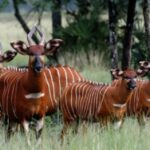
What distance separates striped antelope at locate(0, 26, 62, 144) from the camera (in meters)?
10.3

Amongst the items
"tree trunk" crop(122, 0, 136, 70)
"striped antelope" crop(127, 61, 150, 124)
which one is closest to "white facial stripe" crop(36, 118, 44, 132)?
"striped antelope" crop(127, 61, 150, 124)

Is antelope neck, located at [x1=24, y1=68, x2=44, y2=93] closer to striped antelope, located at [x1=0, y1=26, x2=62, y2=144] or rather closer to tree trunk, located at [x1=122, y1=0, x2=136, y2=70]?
striped antelope, located at [x1=0, y1=26, x2=62, y2=144]

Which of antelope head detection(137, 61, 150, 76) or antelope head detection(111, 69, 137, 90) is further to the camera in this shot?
antelope head detection(137, 61, 150, 76)

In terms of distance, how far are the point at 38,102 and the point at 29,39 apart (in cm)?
82

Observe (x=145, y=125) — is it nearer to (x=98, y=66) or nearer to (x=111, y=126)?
(x=111, y=126)

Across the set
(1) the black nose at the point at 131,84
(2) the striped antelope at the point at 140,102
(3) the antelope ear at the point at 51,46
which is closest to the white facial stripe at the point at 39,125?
(3) the antelope ear at the point at 51,46

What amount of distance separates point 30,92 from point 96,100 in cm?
→ 108

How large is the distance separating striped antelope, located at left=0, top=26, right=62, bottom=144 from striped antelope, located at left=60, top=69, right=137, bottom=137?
477mm

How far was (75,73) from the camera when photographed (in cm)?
1216

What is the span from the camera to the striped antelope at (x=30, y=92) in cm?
1030

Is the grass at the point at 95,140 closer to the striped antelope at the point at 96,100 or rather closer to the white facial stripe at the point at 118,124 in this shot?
the white facial stripe at the point at 118,124

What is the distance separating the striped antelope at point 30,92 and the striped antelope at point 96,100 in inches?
18.8

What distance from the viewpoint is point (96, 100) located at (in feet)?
36.5

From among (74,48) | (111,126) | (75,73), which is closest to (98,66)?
(74,48)
